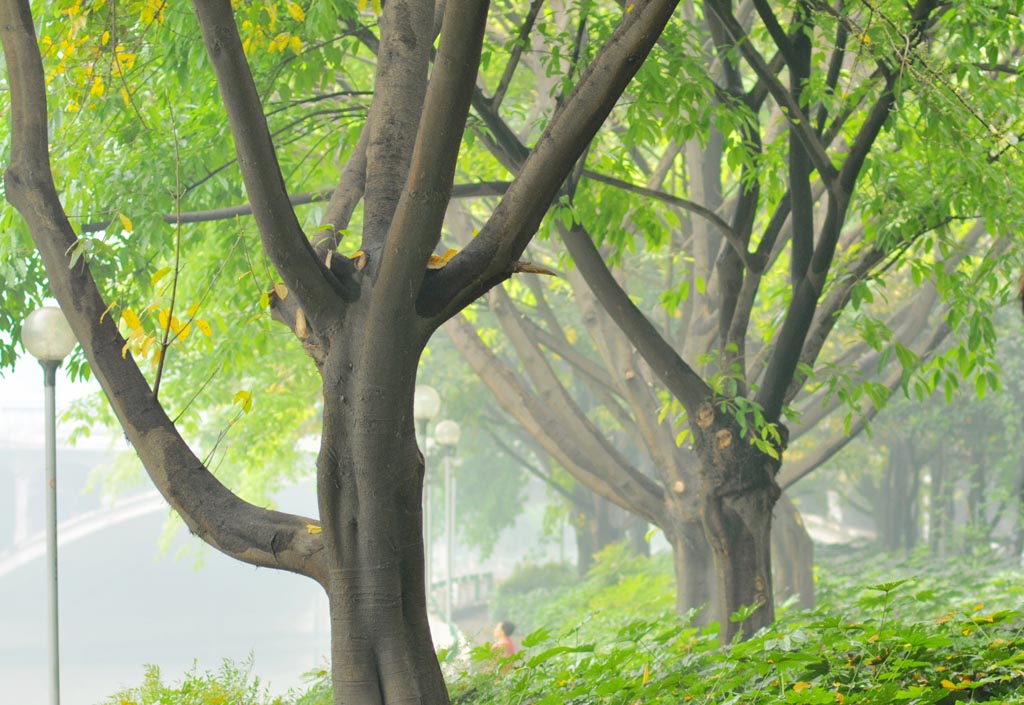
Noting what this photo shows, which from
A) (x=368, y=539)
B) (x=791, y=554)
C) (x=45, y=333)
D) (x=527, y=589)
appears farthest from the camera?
(x=527, y=589)

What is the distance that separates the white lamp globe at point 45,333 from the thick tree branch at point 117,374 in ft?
11.1

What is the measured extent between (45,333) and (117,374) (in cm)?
386

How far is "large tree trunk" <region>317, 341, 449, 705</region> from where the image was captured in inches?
159

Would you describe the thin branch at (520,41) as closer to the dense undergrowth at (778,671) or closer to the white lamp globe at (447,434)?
the dense undergrowth at (778,671)

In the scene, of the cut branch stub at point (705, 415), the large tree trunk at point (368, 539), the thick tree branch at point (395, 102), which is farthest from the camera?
the cut branch stub at point (705, 415)

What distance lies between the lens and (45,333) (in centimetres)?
809

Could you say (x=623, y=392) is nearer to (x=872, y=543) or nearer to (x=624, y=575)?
(x=624, y=575)

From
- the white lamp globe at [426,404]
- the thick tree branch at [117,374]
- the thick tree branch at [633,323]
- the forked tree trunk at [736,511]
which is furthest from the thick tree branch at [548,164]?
the white lamp globe at [426,404]

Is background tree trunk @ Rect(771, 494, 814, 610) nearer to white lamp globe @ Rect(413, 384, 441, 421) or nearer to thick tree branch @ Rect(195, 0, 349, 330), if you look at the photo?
white lamp globe @ Rect(413, 384, 441, 421)

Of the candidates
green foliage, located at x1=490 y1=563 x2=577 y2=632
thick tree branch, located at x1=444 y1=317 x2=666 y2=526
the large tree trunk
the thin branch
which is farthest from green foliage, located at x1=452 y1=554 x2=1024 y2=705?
green foliage, located at x1=490 y1=563 x2=577 y2=632

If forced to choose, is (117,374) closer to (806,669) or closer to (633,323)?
(806,669)

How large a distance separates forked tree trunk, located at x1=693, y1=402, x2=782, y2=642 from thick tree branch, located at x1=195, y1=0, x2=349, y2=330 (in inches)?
146

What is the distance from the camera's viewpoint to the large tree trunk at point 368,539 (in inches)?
159

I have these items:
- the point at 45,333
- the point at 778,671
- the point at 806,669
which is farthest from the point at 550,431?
the point at 778,671
